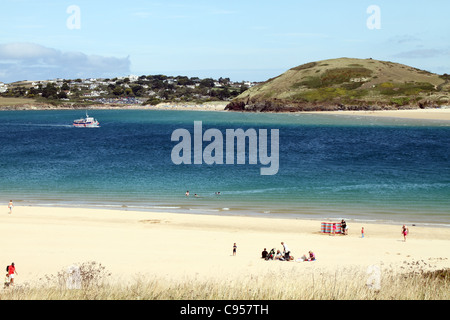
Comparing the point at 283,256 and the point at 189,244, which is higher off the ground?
the point at 283,256

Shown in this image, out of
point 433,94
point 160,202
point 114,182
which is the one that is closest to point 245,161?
point 114,182

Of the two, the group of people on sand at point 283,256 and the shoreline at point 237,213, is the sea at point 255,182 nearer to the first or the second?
the shoreline at point 237,213

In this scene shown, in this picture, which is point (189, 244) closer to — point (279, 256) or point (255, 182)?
point (279, 256)

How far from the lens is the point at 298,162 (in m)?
60.8

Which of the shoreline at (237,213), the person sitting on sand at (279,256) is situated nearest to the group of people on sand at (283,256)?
the person sitting on sand at (279,256)

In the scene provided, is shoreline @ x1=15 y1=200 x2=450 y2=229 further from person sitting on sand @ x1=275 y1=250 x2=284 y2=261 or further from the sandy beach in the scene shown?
person sitting on sand @ x1=275 y1=250 x2=284 y2=261
